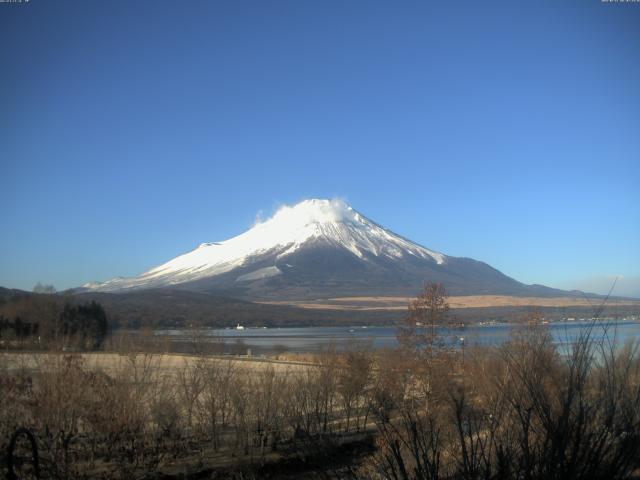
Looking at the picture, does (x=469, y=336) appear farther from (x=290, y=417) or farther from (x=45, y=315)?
(x=45, y=315)

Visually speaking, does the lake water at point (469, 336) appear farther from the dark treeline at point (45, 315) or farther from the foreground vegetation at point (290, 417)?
the dark treeline at point (45, 315)

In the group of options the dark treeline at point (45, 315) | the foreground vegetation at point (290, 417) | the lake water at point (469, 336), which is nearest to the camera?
the foreground vegetation at point (290, 417)

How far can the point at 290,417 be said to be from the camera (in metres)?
14.8

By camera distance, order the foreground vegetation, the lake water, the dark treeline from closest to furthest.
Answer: the foreground vegetation, the lake water, the dark treeline

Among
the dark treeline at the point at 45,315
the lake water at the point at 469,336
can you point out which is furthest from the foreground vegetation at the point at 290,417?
the dark treeline at the point at 45,315

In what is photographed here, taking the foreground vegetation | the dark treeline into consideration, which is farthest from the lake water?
the dark treeline

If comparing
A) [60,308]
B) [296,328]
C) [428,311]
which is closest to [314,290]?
[296,328]

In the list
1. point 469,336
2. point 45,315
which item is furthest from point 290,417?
point 45,315

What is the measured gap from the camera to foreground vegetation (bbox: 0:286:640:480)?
14.3ft

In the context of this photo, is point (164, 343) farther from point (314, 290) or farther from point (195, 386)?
point (314, 290)

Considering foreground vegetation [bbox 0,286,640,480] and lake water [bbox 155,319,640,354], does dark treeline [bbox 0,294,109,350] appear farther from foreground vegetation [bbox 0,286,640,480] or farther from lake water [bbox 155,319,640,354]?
foreground vegetation [bbox 0,286,640,480]

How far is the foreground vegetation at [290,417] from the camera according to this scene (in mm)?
4371

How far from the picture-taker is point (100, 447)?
40.5ft

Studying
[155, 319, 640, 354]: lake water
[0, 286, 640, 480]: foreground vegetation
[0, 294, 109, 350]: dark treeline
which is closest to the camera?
[0, 286, 640, 480]: foreground vegetation
